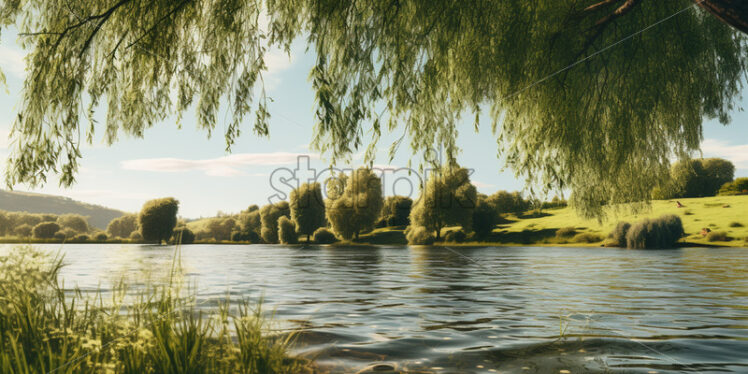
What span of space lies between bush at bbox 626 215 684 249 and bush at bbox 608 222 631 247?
6.62ft

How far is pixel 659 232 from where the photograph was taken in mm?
38688

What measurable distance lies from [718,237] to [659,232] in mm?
8163

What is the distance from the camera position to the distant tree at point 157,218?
6462 centimetres

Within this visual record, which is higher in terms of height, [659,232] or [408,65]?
[408,65]

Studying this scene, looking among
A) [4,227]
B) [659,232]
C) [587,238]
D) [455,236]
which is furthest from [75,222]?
[659,232]

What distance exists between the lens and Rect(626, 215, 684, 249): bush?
38438 millimetres

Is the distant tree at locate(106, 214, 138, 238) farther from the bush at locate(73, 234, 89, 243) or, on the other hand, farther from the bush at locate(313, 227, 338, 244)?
the bush at locate(313, 227, 338, 244)

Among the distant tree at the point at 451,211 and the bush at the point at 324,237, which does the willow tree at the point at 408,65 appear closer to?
the distant tree at the point at 451,211

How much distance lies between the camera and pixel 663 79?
7180 mm

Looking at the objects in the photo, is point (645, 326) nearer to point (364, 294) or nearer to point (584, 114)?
point (584, 114)

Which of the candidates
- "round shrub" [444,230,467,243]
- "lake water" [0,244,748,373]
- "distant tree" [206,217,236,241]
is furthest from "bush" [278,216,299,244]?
"lake water" [0,244,748,373]

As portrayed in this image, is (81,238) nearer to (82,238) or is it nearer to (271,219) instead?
(82,238)

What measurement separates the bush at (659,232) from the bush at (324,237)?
3250 centimetres

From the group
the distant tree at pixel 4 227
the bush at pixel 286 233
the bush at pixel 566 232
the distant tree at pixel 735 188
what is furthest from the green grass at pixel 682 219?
the distant tree at pixel 4 227
